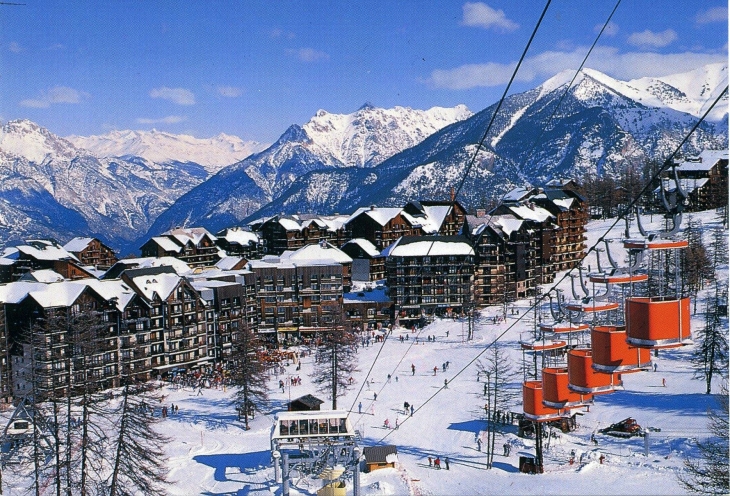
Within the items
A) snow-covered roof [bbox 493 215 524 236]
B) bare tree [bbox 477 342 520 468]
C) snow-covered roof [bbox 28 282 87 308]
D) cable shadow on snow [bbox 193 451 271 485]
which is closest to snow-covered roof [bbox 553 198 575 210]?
snow-covered roof [bbox 493 215 524 236]

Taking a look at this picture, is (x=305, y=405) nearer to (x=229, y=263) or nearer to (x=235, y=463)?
(x=235, y=463)

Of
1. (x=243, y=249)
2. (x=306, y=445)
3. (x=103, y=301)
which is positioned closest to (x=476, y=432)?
(x=306, y=445)

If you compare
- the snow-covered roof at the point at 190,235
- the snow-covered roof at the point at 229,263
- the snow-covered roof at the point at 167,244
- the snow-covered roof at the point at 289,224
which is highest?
the snow-covered roof at the point at 289,224

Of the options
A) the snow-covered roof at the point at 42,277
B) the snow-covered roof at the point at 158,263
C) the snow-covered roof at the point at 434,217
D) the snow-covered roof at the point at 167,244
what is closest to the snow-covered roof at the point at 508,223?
the snow-covered roof at the point at 434,217

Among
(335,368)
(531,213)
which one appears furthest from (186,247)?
(335,368)

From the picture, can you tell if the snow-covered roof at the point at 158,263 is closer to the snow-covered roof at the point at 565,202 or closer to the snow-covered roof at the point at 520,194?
the snow-covered roof at the point at 565,202

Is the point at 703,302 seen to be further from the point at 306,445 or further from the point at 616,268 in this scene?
the point at 616,268

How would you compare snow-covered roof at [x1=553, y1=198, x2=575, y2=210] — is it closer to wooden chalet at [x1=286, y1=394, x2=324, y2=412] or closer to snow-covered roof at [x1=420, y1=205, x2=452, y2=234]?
snow-covered roof at [x1=420, y1=205, x2=452, y2=234]

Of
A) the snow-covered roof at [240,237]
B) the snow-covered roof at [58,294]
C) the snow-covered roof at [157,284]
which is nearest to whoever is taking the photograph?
the snow-covered roof at [58,294]
